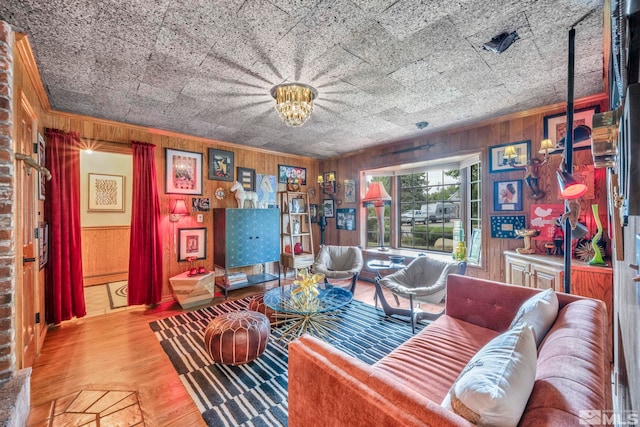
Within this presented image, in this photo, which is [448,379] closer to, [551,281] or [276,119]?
[551,281]

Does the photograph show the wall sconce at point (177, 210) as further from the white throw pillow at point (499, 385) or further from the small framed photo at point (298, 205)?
the white throw pillow at point (499, 385)

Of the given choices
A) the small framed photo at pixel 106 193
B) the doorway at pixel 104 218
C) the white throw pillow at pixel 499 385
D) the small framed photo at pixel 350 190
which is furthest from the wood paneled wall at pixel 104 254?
the white throw pillow at pixel 499 385

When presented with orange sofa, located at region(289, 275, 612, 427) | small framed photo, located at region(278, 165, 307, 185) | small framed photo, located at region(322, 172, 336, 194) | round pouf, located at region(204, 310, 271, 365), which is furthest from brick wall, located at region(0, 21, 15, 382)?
small framed photo, located at region(322, 172, 336, 194)

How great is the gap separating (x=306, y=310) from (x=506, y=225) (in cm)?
267

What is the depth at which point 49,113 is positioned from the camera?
296cm

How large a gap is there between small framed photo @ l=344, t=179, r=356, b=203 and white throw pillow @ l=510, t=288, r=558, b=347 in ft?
12.2

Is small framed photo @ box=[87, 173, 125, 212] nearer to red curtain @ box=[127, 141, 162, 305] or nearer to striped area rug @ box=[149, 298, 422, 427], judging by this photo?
red curtain @ box=[127, 141, 162, 305]

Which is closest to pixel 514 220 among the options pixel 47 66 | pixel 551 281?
pixel 551 281

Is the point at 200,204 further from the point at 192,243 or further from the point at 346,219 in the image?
the point at 346,219

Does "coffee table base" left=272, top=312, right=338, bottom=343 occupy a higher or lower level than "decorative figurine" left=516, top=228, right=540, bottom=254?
lower

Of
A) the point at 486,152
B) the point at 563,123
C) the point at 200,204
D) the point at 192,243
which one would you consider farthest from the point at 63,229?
the point at 563,123

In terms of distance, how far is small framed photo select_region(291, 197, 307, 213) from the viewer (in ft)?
17.1

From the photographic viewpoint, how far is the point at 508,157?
3.09m

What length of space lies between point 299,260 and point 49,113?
3.85 m
